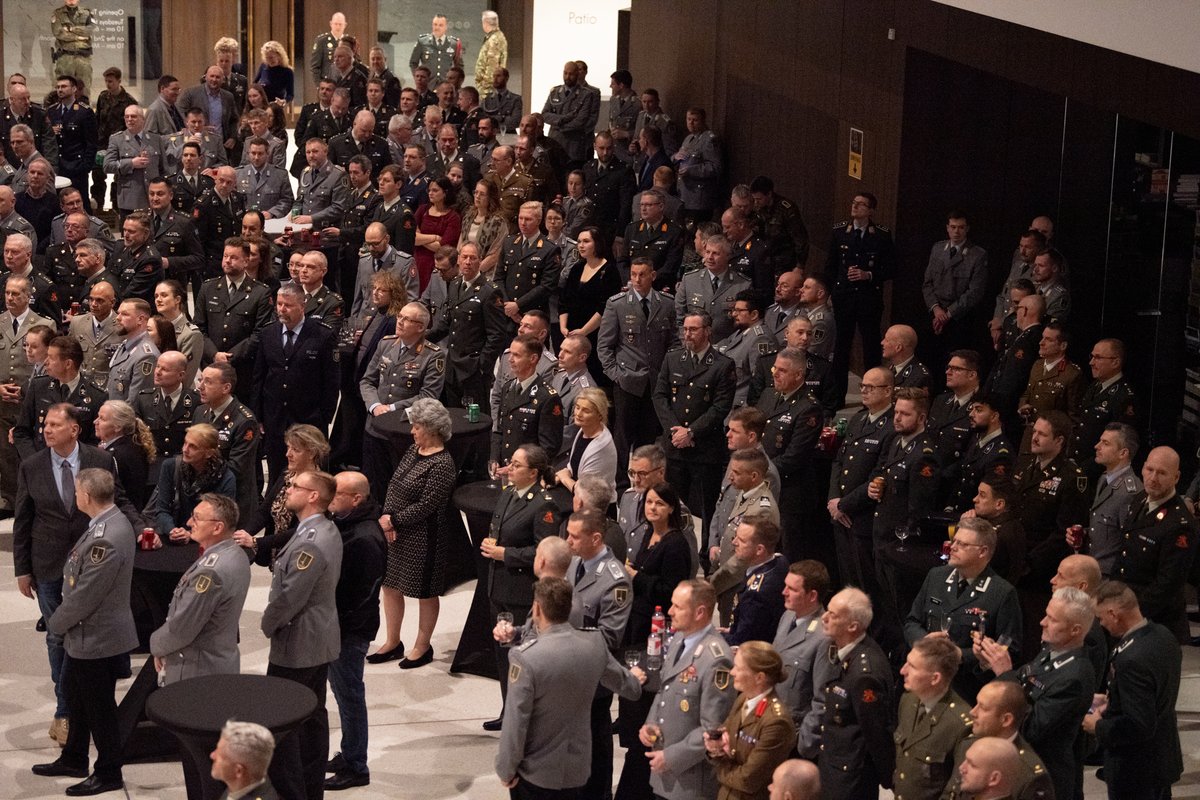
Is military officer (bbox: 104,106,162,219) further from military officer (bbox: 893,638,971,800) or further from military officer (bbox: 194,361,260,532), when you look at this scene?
military officer (bbox: 893,638,971,800)

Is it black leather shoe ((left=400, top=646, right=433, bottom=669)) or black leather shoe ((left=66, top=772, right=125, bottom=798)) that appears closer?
black leather shoe ((left=66, top=772, right=125, bottom=798))

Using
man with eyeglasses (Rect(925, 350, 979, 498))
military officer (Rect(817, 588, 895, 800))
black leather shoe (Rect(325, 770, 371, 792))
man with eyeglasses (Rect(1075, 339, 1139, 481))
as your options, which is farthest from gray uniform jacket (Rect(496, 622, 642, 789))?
man with eyeglasses (Rect(1075, 339, 1139, 481))

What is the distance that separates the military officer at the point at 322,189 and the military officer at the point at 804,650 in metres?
8.31

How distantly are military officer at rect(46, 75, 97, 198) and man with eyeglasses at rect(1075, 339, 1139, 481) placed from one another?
11014mm

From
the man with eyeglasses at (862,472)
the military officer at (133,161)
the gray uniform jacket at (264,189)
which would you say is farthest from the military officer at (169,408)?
the military officer at (133,161)

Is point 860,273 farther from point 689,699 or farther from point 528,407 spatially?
point 689,699

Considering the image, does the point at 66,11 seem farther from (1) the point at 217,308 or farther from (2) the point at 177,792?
(2) the point at 177,792

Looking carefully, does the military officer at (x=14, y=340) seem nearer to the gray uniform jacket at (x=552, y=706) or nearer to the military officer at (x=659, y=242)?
the military officer at (x=659, y=242)

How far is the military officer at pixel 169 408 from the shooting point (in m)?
9.70

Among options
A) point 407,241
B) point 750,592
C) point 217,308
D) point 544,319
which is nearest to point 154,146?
point 407,241

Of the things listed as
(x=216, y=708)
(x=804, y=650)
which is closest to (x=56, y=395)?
(x=216, y=708)

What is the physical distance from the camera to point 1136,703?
715cm

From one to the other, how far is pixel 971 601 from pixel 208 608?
329 cm

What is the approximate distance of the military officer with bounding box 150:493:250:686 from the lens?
7.20 meters
